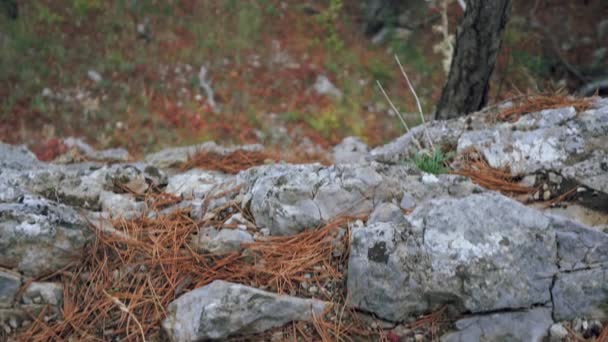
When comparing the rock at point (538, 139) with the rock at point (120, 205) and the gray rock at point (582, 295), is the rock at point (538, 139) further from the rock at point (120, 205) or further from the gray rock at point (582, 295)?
the rock at point (120, 205)

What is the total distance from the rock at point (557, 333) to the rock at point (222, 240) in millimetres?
1470

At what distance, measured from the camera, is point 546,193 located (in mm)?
3088

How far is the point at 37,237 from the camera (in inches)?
100

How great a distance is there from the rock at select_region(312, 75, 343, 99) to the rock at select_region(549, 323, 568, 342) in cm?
892

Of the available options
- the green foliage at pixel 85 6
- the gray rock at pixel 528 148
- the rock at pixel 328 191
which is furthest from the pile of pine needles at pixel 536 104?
the green foliage at pixel 85 6

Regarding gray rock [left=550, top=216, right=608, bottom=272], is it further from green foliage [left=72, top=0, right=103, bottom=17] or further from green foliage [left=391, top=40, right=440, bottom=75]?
green foliage [left=72, top=0, right=103, bottom=17]

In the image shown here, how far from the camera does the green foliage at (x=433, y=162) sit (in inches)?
133

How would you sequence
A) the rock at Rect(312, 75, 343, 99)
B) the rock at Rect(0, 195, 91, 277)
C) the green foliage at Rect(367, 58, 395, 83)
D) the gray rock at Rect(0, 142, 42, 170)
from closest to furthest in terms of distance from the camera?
the rock at Rect(0, 195, 91, 277) → the gray rock at Rect(0, 142, 42, 170) → the rock at Rect(312, 75, 343, 99) → the green foliage at Rect(367, 58, 395, 83)

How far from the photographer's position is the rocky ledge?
238cm

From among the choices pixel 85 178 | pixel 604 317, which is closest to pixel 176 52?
pixel 85 178

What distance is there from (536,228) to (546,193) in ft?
2.13

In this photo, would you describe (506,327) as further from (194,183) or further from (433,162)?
(194,183)

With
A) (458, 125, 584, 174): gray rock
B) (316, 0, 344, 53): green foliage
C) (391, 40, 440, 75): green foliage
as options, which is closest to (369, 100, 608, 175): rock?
(458, 125, 584, 174): gray rock

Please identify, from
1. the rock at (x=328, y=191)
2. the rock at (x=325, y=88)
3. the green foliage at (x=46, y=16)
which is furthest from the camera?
the rock at (x=325, y=88)
